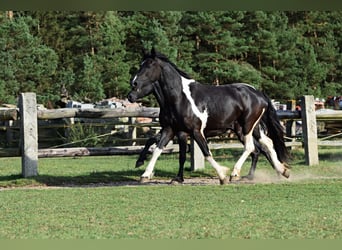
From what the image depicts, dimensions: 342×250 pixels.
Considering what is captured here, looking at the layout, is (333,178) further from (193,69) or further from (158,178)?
(193,69)

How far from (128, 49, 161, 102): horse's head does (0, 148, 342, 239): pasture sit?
4.15 feet

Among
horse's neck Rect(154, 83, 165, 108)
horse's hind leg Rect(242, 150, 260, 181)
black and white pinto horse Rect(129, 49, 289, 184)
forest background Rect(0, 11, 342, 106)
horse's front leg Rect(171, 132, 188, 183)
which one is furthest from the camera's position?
forest background Rect(0, 11, 342, 106)

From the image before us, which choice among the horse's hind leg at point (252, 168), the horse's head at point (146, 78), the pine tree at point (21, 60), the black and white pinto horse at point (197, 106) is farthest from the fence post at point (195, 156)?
the pine tree at point (21, 60)

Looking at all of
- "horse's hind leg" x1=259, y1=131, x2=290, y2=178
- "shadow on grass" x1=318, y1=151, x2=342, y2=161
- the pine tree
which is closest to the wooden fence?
"shadow on grass" x1=318, y1=151, x2=342, y2=161

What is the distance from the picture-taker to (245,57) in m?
32.2

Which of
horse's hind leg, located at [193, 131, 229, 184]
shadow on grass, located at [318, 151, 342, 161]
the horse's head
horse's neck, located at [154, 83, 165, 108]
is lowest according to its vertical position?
shadow on grass, located at [318, 151, 342, 161]

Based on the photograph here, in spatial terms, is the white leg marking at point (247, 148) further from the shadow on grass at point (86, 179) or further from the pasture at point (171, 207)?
the shadow on grass at point (86, 179)

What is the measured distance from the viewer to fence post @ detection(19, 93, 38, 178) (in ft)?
32.8

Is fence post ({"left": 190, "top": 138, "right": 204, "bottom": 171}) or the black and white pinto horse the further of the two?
fence post ({"left": 190, "top": 138, "right": 204, "bottom": 171})

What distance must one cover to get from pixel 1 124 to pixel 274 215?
1609 cm

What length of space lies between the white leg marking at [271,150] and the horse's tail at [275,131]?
0.11 metres

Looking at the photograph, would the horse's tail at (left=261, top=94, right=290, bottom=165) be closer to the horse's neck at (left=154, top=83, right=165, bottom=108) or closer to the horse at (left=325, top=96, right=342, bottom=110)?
the horse's neck at (left=154, top=83, right=165, bottom=108)

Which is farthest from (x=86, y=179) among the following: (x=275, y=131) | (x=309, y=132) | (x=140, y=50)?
(x=140, y=50)

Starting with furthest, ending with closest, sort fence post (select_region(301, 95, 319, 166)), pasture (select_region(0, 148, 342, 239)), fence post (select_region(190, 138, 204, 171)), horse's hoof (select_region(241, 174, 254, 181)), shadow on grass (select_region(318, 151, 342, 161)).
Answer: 1. shadow on grass (select_region(318, 151, 342, 161))
2. fence post (select_region(301, 95, 319, 166))
3. fence post (select_region(190, 138, 204, 171))
4. horse's hoof (select_region(241, 174, 254, 181))
5. pasture (select_region(0, 148, 342, 239))
